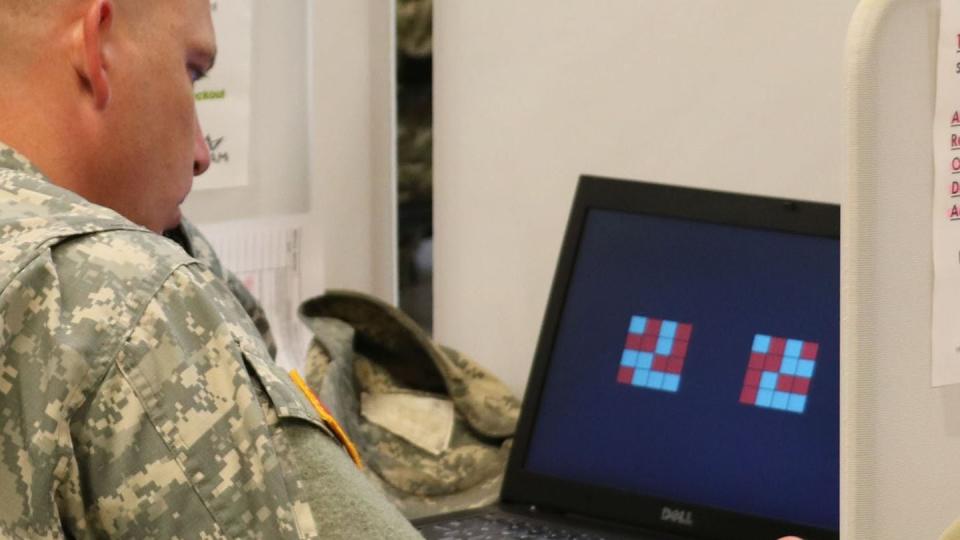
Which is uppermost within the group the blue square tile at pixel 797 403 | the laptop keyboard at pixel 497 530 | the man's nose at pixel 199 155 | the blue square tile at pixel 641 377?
the man's nose at pixel 199 155

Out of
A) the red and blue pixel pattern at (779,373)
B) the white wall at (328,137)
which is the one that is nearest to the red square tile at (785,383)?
the red and blue pixel pattern at (779,373)

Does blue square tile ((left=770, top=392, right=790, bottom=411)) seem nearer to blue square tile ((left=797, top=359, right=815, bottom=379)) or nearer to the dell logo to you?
blue square tile ((left=797, top=359, right=815, bottom=379))

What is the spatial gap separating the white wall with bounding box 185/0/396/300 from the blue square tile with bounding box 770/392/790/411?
587 mm

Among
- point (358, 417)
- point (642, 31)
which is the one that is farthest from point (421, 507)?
point (642, 31)

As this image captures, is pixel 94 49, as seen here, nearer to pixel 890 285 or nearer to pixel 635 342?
pixel 890 285

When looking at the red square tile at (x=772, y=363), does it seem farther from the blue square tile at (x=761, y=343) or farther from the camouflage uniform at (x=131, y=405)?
the camouflage uniform at (x=131, y=405)

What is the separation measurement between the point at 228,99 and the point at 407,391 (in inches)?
14.8

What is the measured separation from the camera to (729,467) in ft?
4.43

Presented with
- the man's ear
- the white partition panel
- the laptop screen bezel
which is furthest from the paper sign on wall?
the white partition panel

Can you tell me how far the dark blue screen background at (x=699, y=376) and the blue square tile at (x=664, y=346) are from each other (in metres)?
0.02

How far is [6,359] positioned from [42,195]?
0.33 ft

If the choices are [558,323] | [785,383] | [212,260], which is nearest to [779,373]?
[785,383]

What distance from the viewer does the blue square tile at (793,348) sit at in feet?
4.36

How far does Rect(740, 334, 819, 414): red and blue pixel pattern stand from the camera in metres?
1.32
